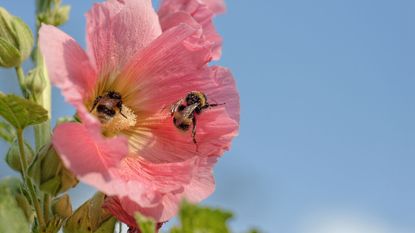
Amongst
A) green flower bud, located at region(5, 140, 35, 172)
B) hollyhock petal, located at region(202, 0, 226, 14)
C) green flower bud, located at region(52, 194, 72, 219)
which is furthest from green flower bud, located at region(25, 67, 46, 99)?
hollyhock petal, located at region(202, 0, 226, 14)

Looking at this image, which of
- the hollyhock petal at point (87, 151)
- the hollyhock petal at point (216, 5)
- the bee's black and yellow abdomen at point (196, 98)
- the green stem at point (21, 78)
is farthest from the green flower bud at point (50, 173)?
the hollyhock petal at point (216, 5)

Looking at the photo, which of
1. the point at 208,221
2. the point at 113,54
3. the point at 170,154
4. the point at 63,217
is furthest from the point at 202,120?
the point at 208,221

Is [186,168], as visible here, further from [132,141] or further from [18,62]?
[18,62]

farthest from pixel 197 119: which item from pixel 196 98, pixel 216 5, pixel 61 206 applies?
pixel 216 5

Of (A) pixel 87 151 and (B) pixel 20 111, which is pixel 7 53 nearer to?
(B) pixel 20 111

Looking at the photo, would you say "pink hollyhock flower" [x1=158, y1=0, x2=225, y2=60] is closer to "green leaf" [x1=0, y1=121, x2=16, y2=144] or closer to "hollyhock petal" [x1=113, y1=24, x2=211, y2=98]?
"hollyhock petal" [x1=113, y1=24, x2=211, y2=98]
